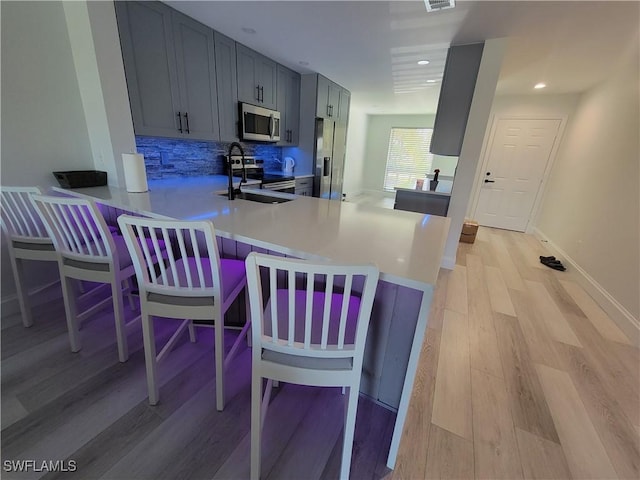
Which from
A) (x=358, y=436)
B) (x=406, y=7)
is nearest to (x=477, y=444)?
(x=358, y=436)

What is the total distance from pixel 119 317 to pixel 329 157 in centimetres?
400

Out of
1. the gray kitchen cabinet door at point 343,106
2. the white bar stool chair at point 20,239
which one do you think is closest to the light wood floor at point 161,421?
the white bar stool chair at point 20,239

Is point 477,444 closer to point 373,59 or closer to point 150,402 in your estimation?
point 150,402

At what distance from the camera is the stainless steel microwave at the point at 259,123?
3240 mm

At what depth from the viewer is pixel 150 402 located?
4.48ft

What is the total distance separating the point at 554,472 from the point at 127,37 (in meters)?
3.84

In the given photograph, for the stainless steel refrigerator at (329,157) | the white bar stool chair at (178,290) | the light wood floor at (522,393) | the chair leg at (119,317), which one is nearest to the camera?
the white bar stool chair at (178,290)

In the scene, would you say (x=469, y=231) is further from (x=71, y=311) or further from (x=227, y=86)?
(x=71, y=311)

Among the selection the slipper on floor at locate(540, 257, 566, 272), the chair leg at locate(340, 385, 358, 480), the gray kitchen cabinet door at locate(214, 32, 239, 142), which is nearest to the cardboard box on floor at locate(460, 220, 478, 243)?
the slipper on floor at locate(540, 257, 566, 272)

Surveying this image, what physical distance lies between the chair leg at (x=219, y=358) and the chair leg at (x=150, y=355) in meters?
0.32

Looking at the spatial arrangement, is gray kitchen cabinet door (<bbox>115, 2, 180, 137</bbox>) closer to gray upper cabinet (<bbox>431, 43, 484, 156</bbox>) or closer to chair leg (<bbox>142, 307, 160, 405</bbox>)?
chair leg (<bbox>142, 307, 160, 405</bbox>)

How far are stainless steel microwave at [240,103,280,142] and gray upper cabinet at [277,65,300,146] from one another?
0.81 feet

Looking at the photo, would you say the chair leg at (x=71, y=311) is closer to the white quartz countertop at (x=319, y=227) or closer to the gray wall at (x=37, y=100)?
the white quartz countertop at (x=319, y=227)

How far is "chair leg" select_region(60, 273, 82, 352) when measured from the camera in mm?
1572
